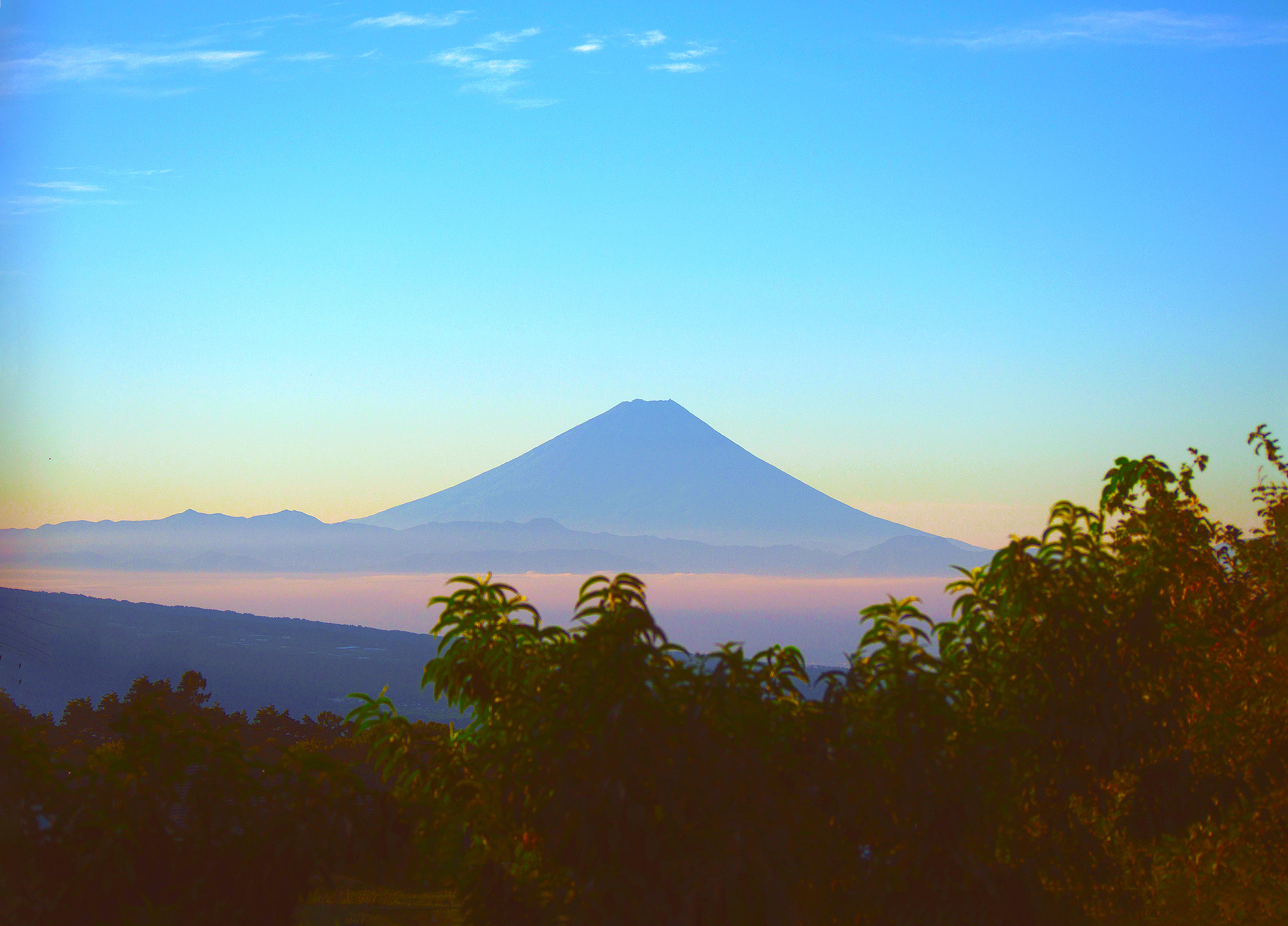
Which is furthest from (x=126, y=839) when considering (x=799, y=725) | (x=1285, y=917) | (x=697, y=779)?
(x=1285, y=917)

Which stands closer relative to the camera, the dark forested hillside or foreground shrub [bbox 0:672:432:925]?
foreground shrub [bbox 0:672:432:925]

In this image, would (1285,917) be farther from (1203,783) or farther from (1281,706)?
(1203,783)

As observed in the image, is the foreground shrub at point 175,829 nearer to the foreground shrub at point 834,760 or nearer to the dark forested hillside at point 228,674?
the foreground shrub at point 834,760

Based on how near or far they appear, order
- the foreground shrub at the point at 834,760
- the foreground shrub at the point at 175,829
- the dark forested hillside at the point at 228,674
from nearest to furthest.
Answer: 1. the foreground shrub at the point at 834,760
2. the foreground shrub at the point at 175,829
3. the dark forested hillside at the point at 228,674

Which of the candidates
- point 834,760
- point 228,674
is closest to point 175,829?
point 834,760

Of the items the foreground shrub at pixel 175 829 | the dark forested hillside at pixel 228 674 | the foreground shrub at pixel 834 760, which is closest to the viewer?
the foreground shrub at pixel 834 760

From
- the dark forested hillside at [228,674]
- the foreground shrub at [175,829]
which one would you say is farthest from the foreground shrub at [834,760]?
the dark forested hillside at [228,674]

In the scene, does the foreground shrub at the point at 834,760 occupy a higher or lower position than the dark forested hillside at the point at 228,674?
higher

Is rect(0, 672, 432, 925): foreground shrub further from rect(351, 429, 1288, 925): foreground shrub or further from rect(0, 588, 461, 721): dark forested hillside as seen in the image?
rect(0, 588, 461, 721): dark forested hillside

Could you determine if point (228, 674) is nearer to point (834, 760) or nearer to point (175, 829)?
point (175, 829)

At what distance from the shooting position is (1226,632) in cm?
Answer: 987

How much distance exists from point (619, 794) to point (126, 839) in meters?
3.37

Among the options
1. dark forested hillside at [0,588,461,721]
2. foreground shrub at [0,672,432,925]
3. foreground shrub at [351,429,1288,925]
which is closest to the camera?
foreground shrub at [351,429,1288,925]

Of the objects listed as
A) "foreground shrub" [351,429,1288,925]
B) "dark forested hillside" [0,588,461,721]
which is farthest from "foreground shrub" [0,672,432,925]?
"dark forested hillside" [0,588,461,721]
